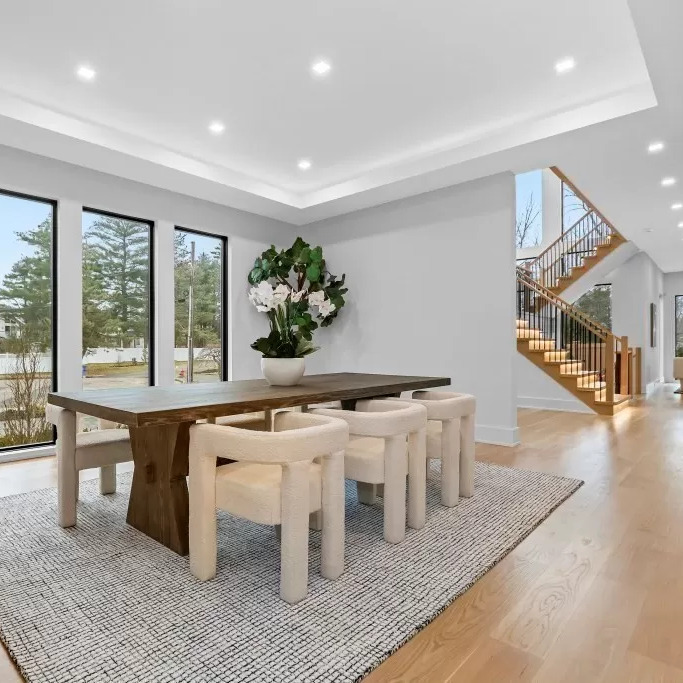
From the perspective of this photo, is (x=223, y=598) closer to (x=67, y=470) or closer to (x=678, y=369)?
(x=67, y=470)

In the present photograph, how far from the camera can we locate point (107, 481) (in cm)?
315

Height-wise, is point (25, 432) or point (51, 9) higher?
point (51, 9)

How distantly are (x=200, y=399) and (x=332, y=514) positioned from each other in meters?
0.86

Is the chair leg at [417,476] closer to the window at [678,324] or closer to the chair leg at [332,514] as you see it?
the chair leg at [332,514]

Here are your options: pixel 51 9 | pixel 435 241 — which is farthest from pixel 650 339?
pixel 51 9

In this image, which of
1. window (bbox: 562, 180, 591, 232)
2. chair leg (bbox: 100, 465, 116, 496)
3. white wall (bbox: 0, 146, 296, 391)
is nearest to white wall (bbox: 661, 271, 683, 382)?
window (bbox: 562, 180, 591, 232)

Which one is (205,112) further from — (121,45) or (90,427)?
(90,427)

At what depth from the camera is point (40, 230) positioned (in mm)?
4410

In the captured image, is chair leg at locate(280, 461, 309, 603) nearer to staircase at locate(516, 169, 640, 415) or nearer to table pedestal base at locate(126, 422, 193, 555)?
table pedestal base at locate(126, 422, 193, 555)

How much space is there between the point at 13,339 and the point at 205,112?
2.63 meters

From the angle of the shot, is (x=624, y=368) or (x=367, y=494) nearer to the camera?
(x=367, y=494)

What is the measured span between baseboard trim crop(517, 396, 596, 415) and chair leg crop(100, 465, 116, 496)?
6017mm

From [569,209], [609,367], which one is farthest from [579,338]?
[569,209]

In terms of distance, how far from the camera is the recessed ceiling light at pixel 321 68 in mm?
3258
